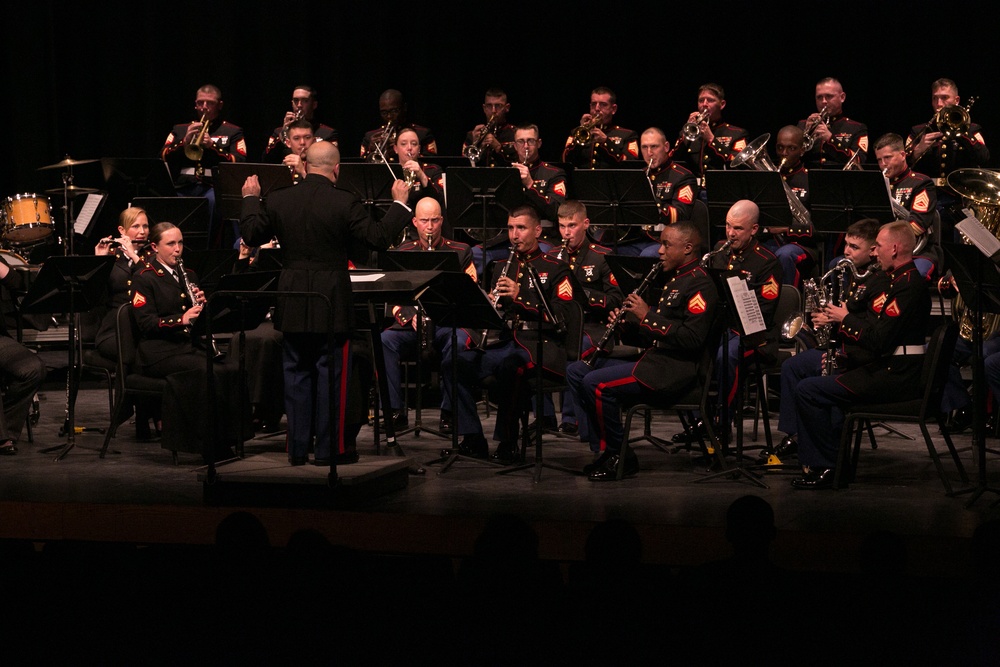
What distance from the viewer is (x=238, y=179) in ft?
26.9

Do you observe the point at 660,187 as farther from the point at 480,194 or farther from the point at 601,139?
the point at 480,194

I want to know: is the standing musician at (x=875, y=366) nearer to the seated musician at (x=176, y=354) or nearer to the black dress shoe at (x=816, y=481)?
the black dress shoe at (x=816, y=481)

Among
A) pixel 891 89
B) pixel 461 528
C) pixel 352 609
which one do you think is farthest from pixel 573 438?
pixel 891 89

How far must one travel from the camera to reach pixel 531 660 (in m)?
2.96

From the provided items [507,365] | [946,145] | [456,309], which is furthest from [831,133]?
[456,309]

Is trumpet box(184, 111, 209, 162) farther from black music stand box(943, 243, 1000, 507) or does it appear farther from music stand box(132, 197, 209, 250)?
black music stand box(943, 243, 1000, 507)

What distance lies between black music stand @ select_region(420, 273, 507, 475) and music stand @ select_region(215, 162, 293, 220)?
7.38ft

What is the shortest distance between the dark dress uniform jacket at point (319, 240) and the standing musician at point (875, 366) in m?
2.23

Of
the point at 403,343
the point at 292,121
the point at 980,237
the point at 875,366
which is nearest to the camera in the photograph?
the point at 980,237

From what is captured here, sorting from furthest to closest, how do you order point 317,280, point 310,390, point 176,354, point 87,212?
point 87,212 → point 176,354 → point 310,390 → point 317,280

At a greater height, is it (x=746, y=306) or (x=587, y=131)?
(x=587, y=131)

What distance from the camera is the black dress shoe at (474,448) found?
21.9 ft

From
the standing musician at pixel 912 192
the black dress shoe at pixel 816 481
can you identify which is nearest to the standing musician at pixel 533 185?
the standing musician at pixel 912 192

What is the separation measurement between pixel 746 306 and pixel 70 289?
12.2ft
